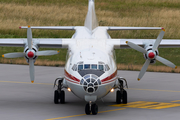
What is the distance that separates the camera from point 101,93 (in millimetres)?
16578

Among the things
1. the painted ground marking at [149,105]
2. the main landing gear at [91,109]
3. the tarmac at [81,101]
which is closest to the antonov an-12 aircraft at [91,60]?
the main landing gear at [91,109]

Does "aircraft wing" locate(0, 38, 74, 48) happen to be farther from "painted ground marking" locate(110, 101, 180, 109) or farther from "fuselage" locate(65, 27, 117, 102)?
"painted ground marking" locate(110, 101, 180, 109)

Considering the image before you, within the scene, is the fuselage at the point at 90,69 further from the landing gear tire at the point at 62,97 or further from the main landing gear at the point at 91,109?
the landing gear tire at the point at 62,97

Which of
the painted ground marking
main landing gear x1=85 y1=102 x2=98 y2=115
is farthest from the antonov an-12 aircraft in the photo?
the painted ground marking

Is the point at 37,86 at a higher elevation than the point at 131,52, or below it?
below

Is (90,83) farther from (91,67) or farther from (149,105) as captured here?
(149,105)

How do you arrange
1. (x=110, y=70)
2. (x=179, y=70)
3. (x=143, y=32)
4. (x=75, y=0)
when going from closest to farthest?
(x=110, y=70), (x=179, y=70), (x=143, y=32), (x=75, y=0)

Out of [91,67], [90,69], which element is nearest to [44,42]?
[91,67]

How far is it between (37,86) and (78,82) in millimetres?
10019

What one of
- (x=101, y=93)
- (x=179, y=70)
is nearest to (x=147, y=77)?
(x=179, y=70)

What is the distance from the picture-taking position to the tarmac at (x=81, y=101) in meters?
17.2

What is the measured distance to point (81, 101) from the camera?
20.8m

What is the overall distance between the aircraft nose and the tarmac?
136cm

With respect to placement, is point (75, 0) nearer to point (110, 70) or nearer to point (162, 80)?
point (162, 80)
